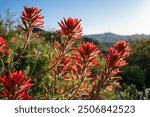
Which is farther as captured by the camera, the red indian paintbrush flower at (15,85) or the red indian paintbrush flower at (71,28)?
the red indian paintbrush flower at (71,28)

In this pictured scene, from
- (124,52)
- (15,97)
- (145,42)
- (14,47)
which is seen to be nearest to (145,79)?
(145,42)

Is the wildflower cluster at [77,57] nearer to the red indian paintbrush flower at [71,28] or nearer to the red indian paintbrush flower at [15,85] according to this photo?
the red indian paintbrush flower at [71,28]

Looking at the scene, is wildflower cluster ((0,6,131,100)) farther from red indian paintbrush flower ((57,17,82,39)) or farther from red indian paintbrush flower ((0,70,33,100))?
red indian paintbrush flower ((0,70,33,100))

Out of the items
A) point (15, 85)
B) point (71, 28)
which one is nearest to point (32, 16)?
point (71, 28)

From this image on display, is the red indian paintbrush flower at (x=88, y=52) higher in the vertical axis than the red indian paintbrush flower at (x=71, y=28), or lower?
lower

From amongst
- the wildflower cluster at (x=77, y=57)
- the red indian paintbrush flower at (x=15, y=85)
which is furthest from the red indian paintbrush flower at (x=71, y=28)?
the red indian paintbrush flower at (x=15, y=85)

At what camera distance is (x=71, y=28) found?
3.25m

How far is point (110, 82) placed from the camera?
3445 mm

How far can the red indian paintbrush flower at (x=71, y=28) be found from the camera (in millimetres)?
3219

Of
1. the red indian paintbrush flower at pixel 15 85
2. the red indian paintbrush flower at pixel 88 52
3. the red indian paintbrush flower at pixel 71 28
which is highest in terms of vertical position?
the red indian paintbrush flower at pixel 71 28

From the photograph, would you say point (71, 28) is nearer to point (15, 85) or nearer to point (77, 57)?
point (77, 57)

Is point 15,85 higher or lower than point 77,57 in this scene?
lower

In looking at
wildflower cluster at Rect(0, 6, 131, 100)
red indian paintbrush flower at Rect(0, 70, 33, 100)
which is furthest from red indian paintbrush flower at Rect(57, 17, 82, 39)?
red indian paintbrush flower at Rect(0, 70, 33, 100)

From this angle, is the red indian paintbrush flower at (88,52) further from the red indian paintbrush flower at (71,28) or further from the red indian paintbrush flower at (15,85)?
the red indian paintbrush flower at (15,85)
